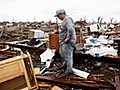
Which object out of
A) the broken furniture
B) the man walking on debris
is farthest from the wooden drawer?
the man walking on debris

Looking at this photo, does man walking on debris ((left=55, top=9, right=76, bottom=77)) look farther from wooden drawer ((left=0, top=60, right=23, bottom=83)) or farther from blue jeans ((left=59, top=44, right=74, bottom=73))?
wooden drawer ((left=0, top=60, right=23, bottom=83))

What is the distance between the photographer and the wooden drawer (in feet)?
15.3

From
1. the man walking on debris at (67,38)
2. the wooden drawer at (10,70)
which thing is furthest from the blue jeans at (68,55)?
the wooden drawer at (10,70)

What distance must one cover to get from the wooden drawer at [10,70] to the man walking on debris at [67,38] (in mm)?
2876

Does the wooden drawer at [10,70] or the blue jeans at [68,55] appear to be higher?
the wooden drawer at [10,70]

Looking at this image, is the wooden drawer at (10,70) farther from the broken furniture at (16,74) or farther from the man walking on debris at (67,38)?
the man walking on debris at (67,38)

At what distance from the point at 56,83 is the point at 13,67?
8.94 ft

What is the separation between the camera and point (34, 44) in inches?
433

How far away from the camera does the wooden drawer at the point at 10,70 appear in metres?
4.68

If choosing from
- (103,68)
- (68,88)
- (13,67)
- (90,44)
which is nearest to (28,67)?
(13,67)

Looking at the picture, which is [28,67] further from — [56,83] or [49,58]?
[49,58]

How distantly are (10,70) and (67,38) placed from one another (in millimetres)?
3051

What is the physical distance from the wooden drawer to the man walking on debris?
2.88 m

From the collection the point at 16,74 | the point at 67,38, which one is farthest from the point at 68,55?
the point at 16,74
